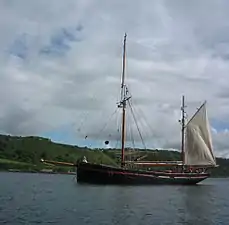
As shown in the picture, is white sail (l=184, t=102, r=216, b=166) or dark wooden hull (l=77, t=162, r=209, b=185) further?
white sail (l=184, t=102, r=216, b=166)

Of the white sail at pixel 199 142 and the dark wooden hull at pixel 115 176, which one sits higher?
the white sail at pixel 199 142

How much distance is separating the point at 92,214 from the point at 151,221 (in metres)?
7.59

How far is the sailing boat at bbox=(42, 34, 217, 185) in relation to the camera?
11512 cm

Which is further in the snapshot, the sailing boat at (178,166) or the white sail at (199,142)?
the white sail at (199,142)

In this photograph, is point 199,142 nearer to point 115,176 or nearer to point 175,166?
point 175,166

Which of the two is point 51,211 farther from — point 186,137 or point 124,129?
point 186,137

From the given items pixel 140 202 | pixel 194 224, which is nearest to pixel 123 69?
pixel 140 202

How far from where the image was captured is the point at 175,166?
135 meters

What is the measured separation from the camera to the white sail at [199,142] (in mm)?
128250

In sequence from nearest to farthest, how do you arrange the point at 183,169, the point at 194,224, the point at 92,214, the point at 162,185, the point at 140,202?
the point at 194,224
the point at 92,214
the point at 140,202
the point at 162,185
the point at 183,169

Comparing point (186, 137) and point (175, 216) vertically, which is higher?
point (186, 137)

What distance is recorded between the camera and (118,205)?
6544cm

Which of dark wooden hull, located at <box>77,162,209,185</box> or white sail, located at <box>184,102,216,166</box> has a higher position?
white sail, located at <box>184,102,216,166</box>

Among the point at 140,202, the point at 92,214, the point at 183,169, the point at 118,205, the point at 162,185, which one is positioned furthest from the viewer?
the point at 183,169
